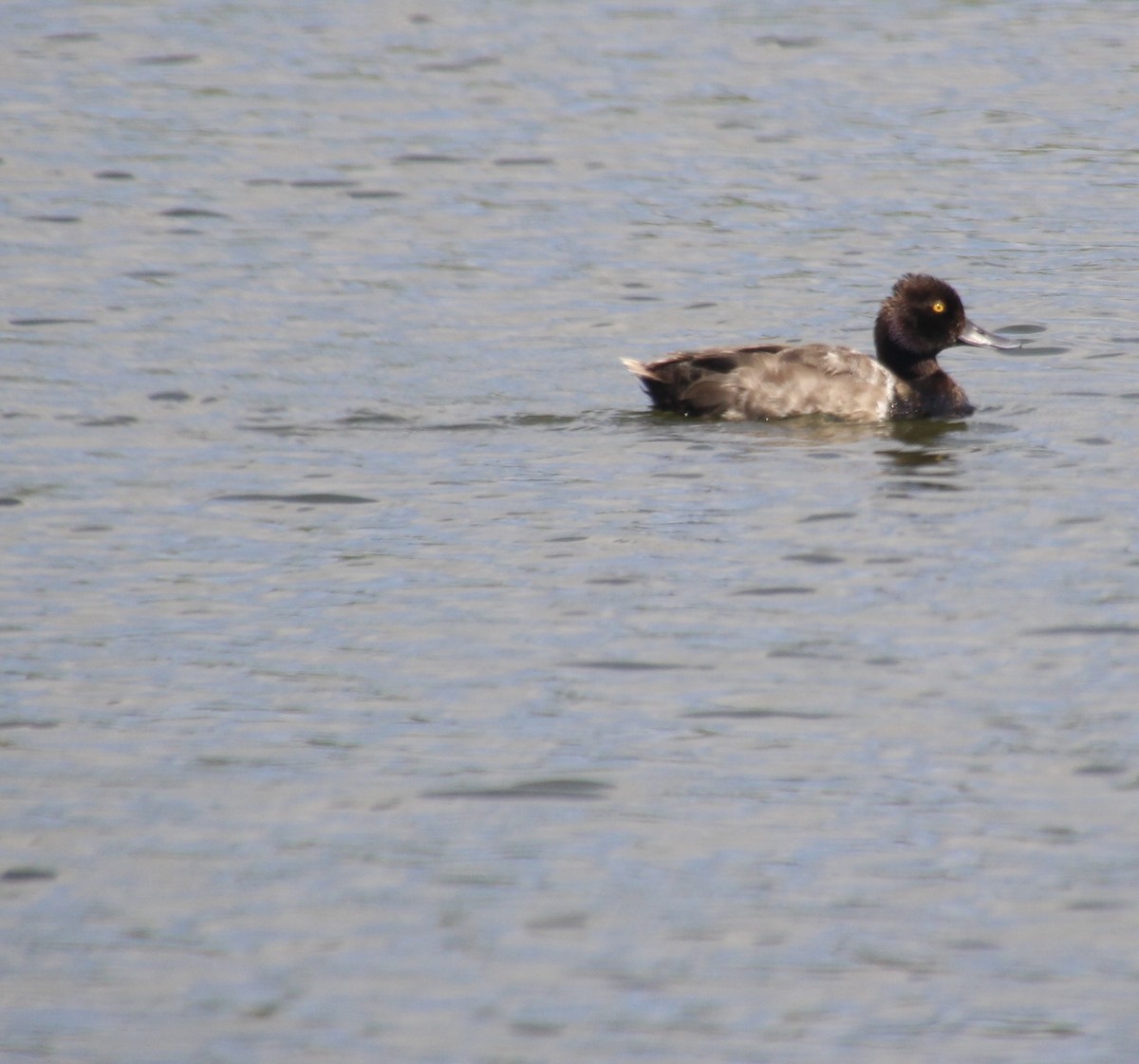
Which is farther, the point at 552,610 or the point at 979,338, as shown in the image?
the point at 979,338

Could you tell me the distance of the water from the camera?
689 cm

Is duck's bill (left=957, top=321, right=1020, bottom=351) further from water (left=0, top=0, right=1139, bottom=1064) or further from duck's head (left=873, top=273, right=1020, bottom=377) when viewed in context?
water (left=0, top=0, right=1139, bottom=1064)

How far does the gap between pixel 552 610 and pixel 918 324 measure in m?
5.20

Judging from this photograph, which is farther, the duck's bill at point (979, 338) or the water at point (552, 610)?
the duck's bill at point (979, 338)

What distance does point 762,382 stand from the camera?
1370cm

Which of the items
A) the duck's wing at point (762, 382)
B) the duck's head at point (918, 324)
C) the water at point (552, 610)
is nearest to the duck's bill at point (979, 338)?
the duck's head at point (918, 324)

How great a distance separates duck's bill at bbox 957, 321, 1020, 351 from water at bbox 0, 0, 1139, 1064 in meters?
0.30

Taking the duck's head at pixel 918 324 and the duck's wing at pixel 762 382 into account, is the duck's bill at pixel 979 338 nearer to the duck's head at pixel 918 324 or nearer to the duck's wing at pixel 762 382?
the duck's head at pixel 918 324

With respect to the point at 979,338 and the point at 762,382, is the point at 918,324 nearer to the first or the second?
the point at 979,338

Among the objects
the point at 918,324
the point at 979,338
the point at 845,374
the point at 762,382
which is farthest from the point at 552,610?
the point at 979,338

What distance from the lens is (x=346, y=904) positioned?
7.29m

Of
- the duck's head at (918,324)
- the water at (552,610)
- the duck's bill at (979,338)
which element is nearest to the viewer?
the water at (552,610)

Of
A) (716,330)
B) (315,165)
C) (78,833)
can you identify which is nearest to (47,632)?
(78,833)

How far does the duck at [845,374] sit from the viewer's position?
13.6 m
